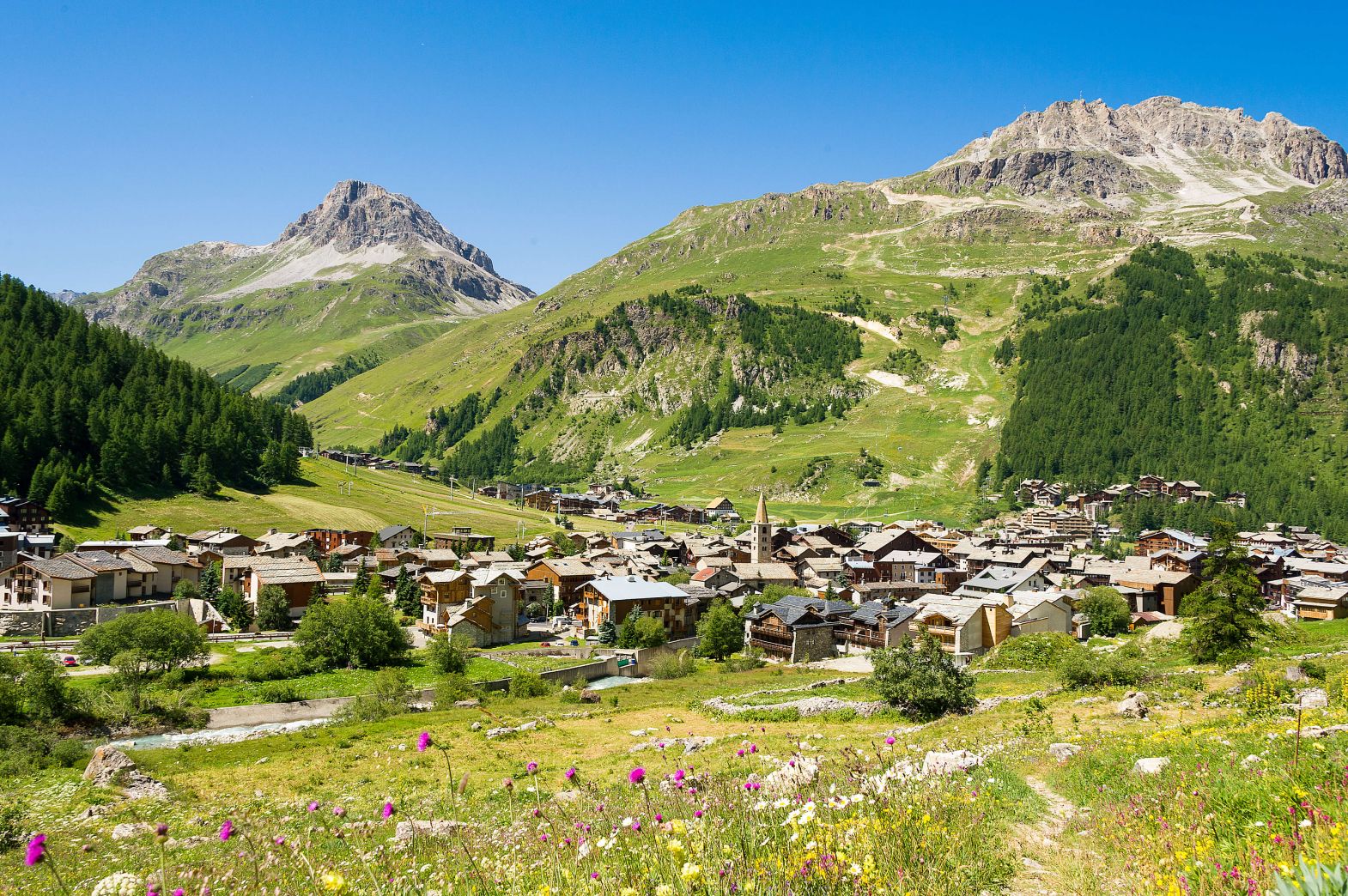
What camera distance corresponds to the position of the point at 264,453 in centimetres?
14825

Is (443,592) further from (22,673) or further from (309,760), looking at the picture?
(309,760)

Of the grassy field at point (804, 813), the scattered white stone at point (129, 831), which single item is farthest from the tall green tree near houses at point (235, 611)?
the scattered white stone at point (129, 831)

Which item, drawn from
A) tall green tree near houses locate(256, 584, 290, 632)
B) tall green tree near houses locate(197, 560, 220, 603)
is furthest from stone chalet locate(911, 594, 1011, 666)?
tall green tree near houses locate(197, 560, 220, 603)

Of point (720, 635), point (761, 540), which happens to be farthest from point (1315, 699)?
point (761, 540)

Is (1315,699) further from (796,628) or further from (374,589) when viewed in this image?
(374,589)

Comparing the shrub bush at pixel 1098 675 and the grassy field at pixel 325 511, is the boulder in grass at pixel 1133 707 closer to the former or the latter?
the shrub bush at pixel 1098 675

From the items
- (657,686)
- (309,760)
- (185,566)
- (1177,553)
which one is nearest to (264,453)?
(185,566)

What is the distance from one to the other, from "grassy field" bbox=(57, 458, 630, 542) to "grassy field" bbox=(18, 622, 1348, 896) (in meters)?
89.3

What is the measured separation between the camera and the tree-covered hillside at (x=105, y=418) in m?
111

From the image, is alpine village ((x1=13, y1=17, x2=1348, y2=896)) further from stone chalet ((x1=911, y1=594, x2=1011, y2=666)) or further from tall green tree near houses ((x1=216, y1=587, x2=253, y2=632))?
tall green tree near houses ((x1=216, y1=587, x2=253, y2=632))

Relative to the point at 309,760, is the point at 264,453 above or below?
above

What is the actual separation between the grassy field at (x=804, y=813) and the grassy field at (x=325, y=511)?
89330 millimetres

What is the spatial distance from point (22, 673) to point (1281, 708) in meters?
62.9

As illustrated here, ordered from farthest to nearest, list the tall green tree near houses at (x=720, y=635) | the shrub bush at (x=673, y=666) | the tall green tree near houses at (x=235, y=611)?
the tall green tree near houses at (x=235, y=611)
the tall green tree near houses at (x=720, y=635)
the shrub bush at (x=673, y=666)
